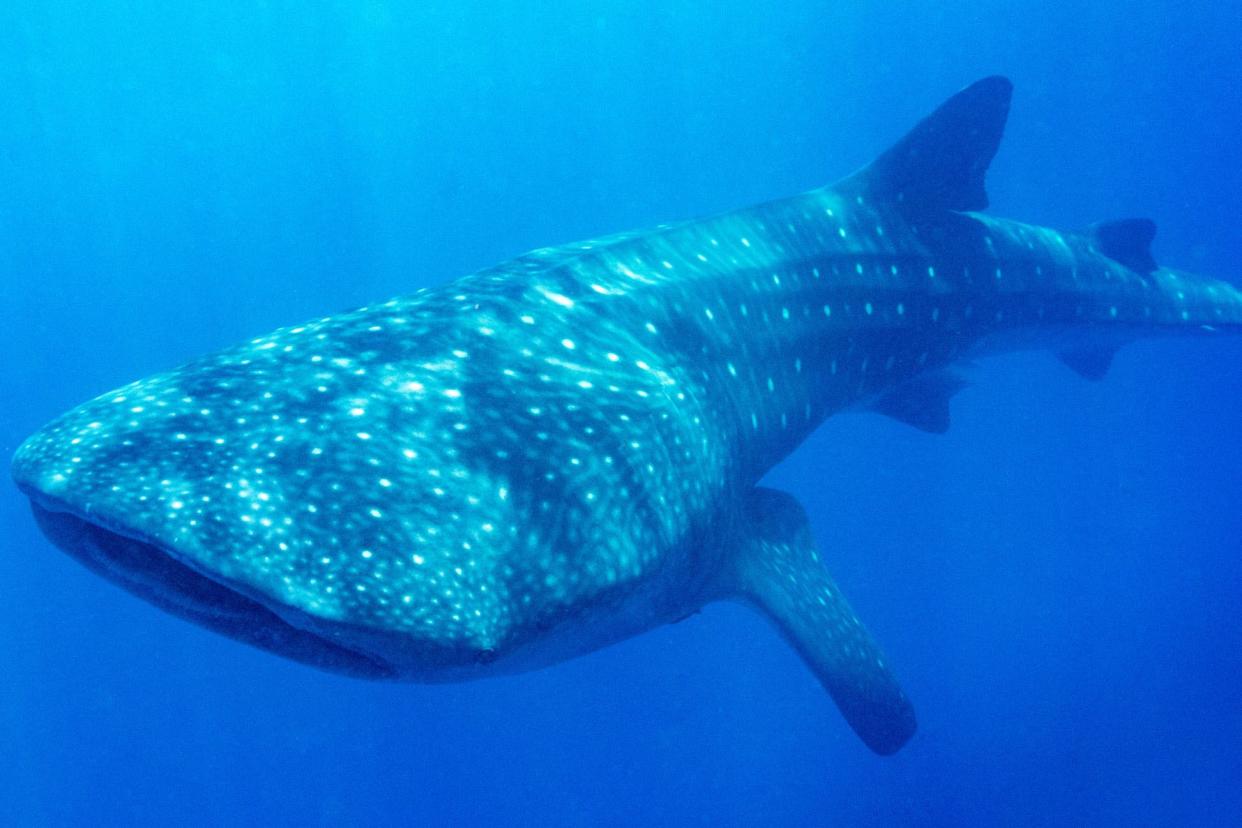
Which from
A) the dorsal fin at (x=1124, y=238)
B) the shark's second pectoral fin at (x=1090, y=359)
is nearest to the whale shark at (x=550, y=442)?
the dorsal fin at (x=1124, y=238)

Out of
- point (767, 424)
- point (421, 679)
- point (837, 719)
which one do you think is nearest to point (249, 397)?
point (421, 679)

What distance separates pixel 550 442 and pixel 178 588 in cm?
117

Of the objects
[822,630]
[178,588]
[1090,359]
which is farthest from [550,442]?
[1090,359]

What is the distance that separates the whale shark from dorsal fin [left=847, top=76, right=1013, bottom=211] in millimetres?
19

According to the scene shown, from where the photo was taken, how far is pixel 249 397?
110 inches

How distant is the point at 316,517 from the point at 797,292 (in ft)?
11.2

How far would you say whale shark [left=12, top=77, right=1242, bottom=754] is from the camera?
2322mm

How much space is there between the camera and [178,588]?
A: 2.34 metres

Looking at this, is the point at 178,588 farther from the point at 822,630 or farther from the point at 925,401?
the point at 925,401

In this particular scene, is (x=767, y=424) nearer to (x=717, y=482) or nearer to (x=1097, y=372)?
(x=717, y=482)

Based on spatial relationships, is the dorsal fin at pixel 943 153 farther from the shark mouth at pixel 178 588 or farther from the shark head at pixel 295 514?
A: the shark mouth at pixel 178 588

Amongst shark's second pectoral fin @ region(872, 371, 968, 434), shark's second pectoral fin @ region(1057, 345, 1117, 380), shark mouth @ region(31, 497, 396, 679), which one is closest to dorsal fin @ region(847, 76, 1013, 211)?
shark's second pectoral fin @ region(872, 371, 968, 434)

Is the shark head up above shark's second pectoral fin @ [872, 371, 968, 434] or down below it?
above

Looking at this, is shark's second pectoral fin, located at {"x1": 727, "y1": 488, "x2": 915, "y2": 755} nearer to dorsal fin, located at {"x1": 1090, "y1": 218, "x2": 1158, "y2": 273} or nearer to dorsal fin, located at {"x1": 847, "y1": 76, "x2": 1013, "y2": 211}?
dorsal fin, located at {"x1": 847, "y1": 76, "x2": 1013, "y2": 211}
